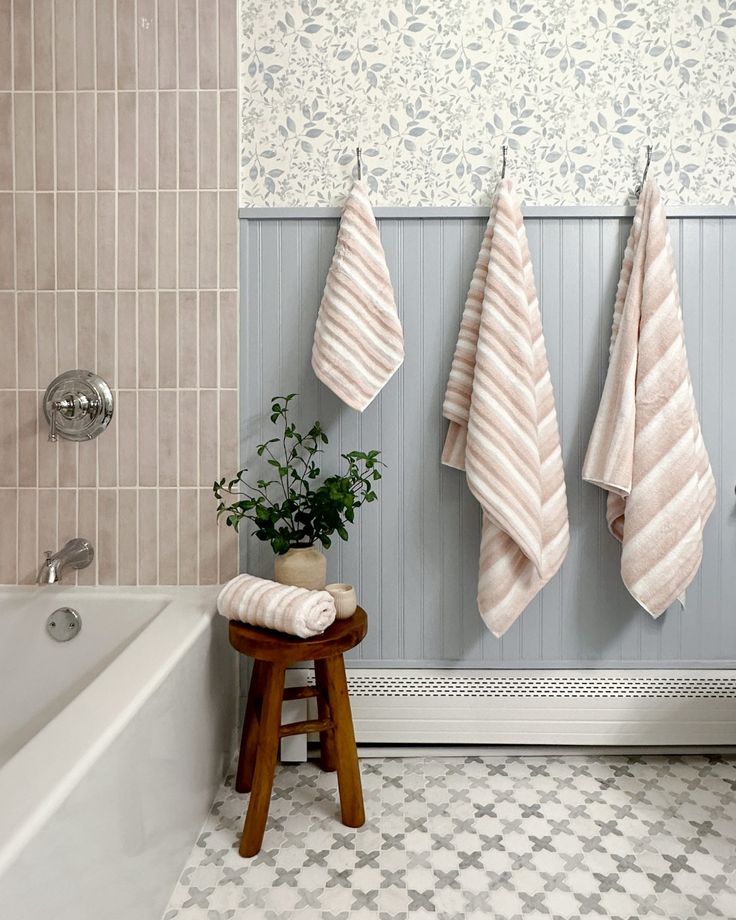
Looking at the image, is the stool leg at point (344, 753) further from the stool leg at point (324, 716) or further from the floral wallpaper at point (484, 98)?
the floral wallpaper at point (484, 98)

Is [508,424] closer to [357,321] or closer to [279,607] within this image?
[357,321]

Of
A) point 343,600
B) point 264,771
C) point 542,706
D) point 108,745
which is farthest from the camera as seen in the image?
point 542,706

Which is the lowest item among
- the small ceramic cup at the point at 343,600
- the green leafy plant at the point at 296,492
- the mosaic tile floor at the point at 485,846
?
the mosaic tile floor at the point at 485,846

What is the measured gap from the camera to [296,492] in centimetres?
186

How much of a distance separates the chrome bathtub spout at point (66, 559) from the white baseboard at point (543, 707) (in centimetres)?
60

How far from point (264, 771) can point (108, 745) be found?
1.70 feet

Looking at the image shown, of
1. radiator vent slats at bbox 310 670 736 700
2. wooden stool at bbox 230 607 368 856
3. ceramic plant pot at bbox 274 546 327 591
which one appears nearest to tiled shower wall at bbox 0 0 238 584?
ceramic plant pot at bbox 274 546 327 591

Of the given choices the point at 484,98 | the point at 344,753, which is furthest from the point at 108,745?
the point at 484,98

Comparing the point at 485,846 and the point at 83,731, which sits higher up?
the point at 83,731

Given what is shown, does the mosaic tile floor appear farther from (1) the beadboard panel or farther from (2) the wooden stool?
(1) the beadboard panel

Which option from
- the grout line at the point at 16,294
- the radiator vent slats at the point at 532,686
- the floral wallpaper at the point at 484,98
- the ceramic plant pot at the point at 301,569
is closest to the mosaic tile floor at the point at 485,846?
the radiator vent slats at the point at 532,686

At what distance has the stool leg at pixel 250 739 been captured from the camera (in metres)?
1.71

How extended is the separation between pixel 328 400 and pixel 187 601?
0.59 m

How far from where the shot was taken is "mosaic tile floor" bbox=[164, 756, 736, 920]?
135 cm
